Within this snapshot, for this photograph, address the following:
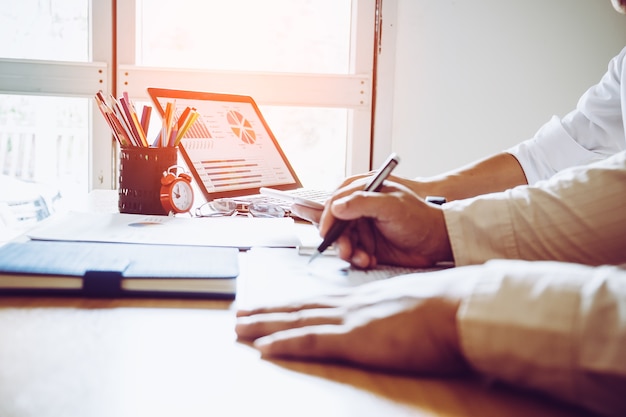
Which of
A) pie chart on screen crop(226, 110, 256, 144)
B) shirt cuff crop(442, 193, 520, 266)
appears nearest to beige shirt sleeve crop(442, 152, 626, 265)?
shirt cuff crop(442, 193, 520, 266)

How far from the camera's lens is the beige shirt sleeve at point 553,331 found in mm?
375

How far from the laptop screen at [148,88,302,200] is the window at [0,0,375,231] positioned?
0.57m

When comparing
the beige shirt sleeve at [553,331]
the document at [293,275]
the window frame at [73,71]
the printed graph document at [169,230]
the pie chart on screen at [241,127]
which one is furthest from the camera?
the window frame at [73,71]

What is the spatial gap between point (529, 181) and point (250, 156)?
2.24 feet

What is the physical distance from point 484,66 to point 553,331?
2.02 meters

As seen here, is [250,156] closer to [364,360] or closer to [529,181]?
[529,181]

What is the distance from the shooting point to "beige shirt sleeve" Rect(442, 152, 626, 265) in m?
0.70

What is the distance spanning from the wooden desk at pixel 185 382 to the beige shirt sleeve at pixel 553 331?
0.8 inches

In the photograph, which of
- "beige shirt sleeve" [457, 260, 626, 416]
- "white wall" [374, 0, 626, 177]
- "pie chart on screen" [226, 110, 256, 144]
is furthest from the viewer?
"white wall" [374, 0, 626, 177]

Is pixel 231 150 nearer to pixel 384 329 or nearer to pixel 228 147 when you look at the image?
pixel 228 147

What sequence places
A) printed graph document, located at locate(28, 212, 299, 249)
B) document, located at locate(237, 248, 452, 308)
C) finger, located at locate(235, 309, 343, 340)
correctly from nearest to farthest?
finger, located at locate(235, 309, 343, 340)
document, located at locate(237, 248, 452, 308)
printed graph document, located at locate(28, 212, 299, 249)

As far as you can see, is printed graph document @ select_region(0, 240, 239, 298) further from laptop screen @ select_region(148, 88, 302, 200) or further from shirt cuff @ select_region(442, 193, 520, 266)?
laptop screen @ select_region(148, 88, 302, 200)

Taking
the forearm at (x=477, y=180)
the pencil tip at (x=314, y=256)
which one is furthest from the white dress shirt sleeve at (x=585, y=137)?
the pencil tip at (x=314, y=256)

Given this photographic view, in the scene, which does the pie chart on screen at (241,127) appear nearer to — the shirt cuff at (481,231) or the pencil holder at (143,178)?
the pencil holder at (143,178)
